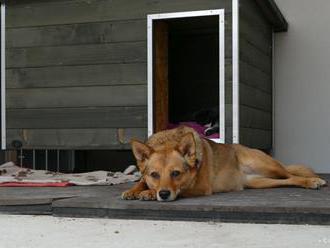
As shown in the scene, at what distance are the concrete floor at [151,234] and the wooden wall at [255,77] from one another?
6.91 feet

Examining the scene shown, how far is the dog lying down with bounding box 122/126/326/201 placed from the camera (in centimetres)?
368

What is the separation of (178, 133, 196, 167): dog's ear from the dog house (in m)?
1.27

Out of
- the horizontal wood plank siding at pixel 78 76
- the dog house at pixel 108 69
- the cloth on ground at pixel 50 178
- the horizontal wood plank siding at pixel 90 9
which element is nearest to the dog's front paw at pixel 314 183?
the dog house at pixel 108 69

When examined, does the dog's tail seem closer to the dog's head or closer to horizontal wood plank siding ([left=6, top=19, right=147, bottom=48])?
the dog's head

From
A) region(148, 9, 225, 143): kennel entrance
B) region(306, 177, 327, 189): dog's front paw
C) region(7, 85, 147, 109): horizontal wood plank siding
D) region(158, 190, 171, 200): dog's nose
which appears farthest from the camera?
region(148, 9, 225, 143): kennel entrance

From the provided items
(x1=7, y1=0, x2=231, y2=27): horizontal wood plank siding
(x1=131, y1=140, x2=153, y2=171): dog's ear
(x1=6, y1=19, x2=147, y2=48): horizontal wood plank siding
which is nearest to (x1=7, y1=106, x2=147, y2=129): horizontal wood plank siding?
(x1=6, y1=19, x2=147, y2=48): horizontal wood plank siding

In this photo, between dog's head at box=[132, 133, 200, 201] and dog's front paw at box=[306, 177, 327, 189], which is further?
dog's front paw at box=[306, 177, 327, 189]

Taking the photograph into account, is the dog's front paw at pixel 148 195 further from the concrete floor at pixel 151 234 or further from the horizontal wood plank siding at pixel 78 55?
the horizontal wood plank siding at pixel 78 55

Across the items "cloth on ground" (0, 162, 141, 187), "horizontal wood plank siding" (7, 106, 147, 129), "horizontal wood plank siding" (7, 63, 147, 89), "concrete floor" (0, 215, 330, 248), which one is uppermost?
"horizontal wood plank siding" (7, 63, 147, 89)

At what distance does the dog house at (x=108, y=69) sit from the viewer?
→ 5.15 meters

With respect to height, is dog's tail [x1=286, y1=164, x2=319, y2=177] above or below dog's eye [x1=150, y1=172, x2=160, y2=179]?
below

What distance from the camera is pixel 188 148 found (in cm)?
384

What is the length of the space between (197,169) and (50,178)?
177 cm

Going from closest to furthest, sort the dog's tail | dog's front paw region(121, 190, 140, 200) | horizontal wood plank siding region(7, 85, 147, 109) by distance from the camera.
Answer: dog's front paw region(121, 190, 140, 200) → the dog's tail → horizontal wood plank siding region(7, 85, 147, 109)
